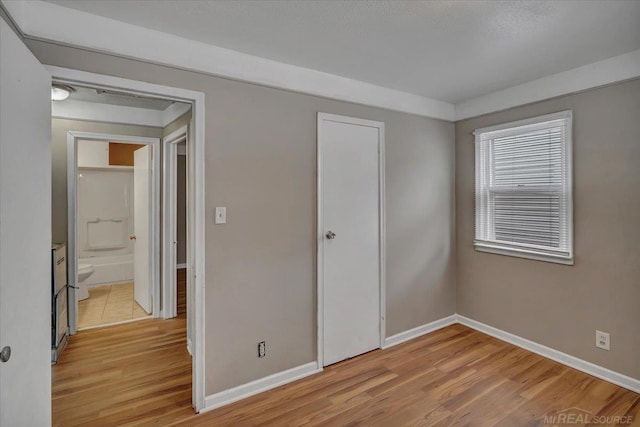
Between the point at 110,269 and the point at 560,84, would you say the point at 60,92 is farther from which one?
the point at 560,84

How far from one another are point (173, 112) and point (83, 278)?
264cm

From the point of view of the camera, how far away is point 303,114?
8.40 ft

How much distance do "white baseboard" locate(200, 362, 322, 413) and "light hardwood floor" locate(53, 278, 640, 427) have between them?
53mm

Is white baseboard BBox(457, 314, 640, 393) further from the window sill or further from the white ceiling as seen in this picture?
the white ceiling

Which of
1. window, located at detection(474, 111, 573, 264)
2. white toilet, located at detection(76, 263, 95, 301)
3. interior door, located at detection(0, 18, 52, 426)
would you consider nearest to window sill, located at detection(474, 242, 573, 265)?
window, located at detection(474, 111, 573, 264)

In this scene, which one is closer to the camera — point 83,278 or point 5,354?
point 5,354

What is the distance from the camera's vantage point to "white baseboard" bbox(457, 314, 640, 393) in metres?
2.38

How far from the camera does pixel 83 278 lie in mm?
4254

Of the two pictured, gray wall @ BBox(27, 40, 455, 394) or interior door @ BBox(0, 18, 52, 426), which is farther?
gray wall @ BBox(27, 40, 455, 394)

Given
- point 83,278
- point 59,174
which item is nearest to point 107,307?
point 83,278

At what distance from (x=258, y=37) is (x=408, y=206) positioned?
205 cm

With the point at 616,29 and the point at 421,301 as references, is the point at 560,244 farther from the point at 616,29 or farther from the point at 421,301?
the point at 616,29

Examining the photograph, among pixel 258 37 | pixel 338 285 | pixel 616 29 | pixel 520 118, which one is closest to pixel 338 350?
pixel 338 285

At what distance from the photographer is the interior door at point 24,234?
1.20 m
